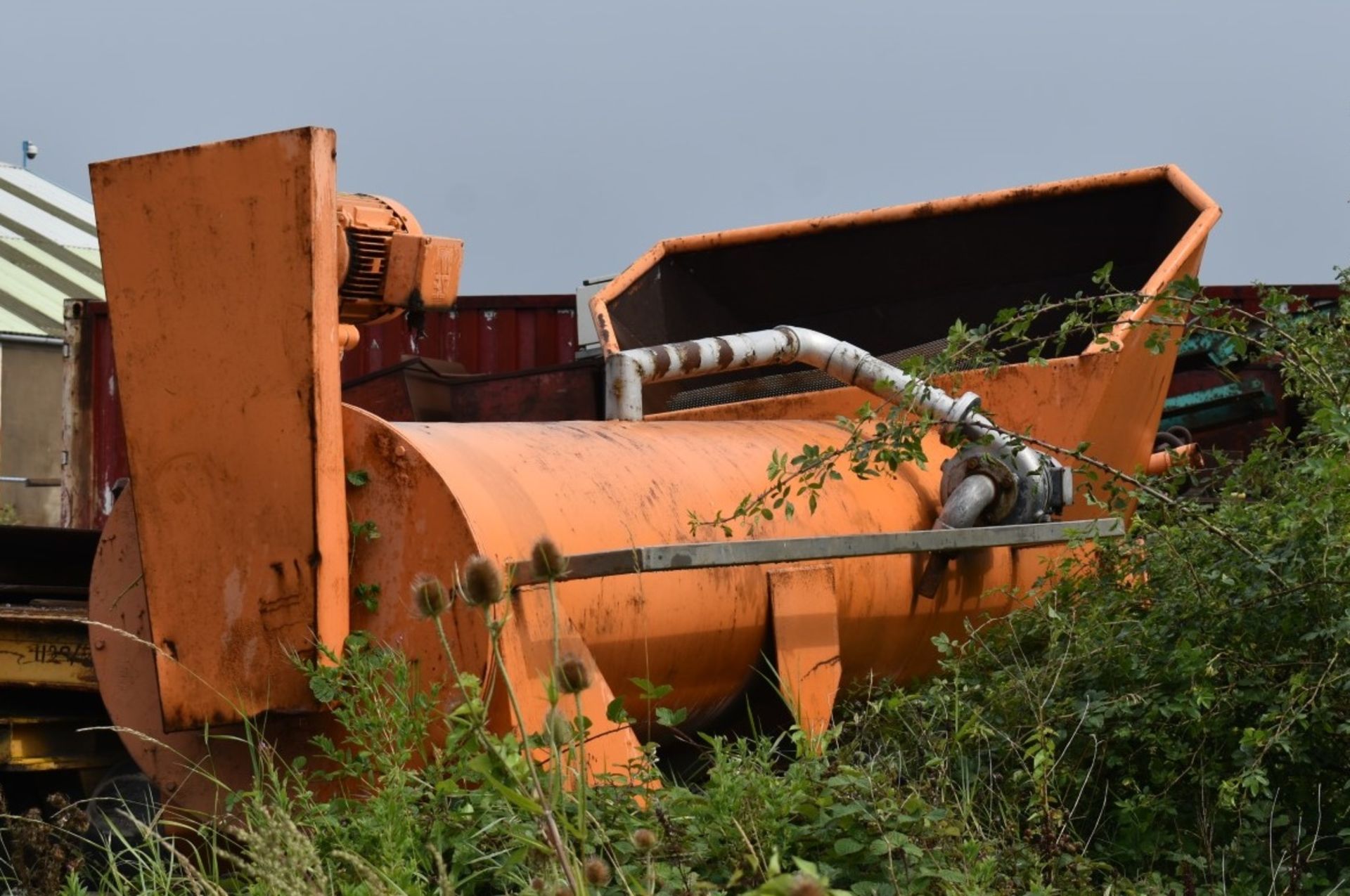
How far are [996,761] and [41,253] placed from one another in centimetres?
1850

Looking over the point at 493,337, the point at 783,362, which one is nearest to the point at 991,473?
the point at 783,362

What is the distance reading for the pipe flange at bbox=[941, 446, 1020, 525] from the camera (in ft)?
12.7

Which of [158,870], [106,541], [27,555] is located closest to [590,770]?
[158,870]

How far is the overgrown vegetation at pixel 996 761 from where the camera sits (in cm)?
253

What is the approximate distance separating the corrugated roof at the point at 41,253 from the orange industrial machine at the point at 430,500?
548 inches

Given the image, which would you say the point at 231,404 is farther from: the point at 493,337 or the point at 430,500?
the point at 493,337

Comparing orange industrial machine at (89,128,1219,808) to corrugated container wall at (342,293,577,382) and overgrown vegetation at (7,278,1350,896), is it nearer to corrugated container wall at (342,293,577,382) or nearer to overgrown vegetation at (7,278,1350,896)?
overgrown vegetation at (7,278,1350,896)

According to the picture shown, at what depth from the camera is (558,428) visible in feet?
11.9

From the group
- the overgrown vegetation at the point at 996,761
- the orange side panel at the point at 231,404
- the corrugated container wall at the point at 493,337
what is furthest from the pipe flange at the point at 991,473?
the corrugated container wall at the point at 493,337

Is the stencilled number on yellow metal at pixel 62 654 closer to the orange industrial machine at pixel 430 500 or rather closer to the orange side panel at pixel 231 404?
the orange industrial machine at pixel 430 500

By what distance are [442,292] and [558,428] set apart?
0.38 metres

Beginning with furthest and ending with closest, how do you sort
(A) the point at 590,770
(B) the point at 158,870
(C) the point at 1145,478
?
(C) the point at 1145,478 < (A) the point at 590,770 < (B) the point at 158,870

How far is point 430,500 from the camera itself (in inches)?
117

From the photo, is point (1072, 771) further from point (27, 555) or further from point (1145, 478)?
point (27, 555)
